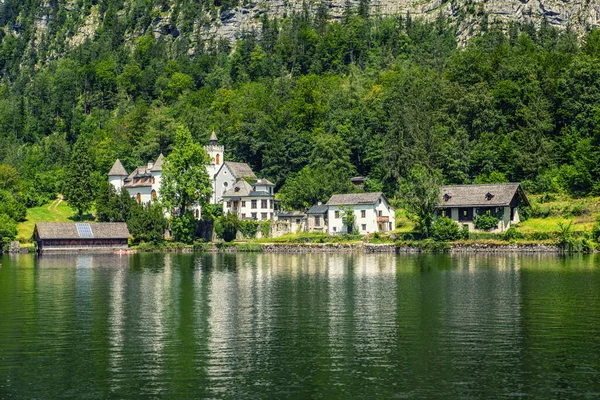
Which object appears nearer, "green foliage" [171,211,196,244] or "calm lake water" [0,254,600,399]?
"calm lake water" [0,254,600,399]

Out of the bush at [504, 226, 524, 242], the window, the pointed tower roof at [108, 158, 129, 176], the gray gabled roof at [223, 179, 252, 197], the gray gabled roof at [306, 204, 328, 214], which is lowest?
Result: the bush at [504, 226, 524, 242]

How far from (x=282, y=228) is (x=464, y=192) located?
83.6 feet

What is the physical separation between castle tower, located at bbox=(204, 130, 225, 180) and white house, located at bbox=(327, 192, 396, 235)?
96.6ft

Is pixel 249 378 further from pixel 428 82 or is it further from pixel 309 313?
pixel 428 82

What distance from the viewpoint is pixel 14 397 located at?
88.5ft

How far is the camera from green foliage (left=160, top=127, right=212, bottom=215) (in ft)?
371

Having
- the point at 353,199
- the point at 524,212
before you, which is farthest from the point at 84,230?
the point at 524,212

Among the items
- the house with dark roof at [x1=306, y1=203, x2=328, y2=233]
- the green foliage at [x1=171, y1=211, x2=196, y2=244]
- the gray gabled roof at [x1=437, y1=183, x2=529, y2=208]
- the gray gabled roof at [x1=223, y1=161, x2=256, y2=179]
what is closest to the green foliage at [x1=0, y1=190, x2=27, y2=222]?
the green foliage at [x1=171, y1=211, x2=196, y2=244]

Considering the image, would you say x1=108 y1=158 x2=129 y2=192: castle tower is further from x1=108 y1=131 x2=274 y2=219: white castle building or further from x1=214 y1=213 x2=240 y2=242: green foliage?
x1=214 y1=213 x2=240 y2=242: green foliage

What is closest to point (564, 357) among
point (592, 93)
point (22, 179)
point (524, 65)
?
point (592, 93)

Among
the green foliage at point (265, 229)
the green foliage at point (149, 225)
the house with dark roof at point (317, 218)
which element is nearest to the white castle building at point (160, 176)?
the green foliage at point (149, 225)

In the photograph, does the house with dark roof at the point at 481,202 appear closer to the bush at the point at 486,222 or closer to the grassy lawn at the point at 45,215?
the bush at the point at 486,222

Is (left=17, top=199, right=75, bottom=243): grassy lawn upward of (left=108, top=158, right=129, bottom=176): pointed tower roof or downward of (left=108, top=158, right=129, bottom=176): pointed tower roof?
downward

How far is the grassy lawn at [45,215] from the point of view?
120 metres
